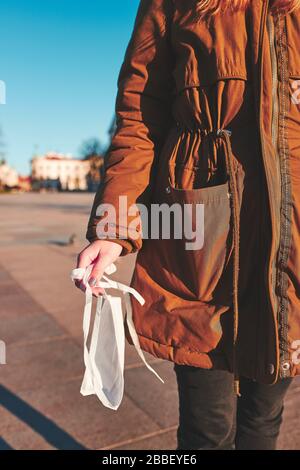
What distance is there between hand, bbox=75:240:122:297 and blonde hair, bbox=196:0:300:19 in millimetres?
698

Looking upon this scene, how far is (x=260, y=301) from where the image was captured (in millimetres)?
1277

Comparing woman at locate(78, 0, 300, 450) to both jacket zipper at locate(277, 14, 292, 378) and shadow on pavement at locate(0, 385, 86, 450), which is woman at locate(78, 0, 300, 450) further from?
shadow on pavement at locate(0, 385, 86, 450)

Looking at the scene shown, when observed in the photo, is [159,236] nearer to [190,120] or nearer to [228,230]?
[228,230]

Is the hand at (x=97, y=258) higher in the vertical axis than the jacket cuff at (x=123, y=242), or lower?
lower

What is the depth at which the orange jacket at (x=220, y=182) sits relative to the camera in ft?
4.06

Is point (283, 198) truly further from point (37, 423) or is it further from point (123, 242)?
point (37, 423)

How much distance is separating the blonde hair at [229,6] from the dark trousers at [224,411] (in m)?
1.03

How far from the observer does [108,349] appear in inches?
56.6

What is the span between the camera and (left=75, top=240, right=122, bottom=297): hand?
1.33m

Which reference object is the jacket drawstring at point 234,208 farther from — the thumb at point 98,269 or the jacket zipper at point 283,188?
the thumb at point 98,269

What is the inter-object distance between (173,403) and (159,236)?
1.45m

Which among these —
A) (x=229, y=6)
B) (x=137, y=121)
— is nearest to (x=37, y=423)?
(x=137, y=121)

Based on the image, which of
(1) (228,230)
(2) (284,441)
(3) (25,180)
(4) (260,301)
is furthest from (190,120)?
(3) (25,180)

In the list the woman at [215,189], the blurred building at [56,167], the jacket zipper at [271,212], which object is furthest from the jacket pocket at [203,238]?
the blurred building at [56,167]
